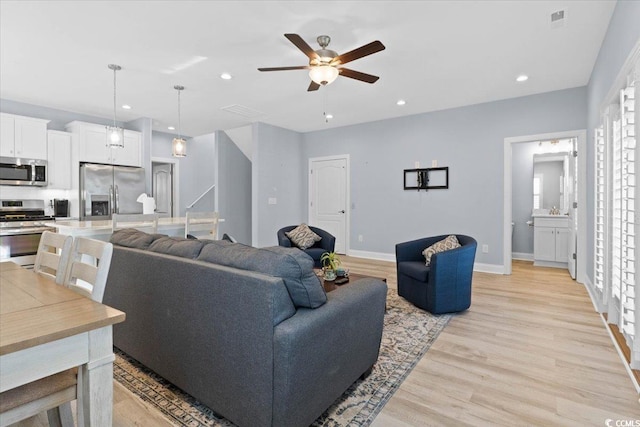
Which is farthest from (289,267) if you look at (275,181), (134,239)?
(275,181)

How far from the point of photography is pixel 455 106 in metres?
5.43

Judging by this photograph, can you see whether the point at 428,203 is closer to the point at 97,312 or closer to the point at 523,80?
the point at 523,80

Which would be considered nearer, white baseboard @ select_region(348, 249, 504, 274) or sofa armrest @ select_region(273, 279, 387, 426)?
sofa armrest @ select_region(273, 279, 387, 426)

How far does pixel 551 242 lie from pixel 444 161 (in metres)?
2.45

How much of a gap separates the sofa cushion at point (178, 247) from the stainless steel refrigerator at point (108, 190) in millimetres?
4331

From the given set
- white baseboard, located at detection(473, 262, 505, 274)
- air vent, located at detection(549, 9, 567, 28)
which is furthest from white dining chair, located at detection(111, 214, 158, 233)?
white baseboard, located at detection(473, 262, 505, 274)

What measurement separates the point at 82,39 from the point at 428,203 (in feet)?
17.4

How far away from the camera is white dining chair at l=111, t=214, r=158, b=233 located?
3.37 meters

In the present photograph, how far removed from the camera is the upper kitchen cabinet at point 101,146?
5371 mm

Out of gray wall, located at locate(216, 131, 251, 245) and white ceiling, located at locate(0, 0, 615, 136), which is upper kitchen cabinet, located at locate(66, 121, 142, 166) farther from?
gray wall, located at locate(216, 131, 251, 245)

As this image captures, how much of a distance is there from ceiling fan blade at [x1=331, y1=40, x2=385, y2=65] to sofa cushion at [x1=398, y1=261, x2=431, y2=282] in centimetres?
213

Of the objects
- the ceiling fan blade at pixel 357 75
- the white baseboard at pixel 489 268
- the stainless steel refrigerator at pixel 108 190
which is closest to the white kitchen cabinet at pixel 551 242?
the white baseboard at pixel 489 268

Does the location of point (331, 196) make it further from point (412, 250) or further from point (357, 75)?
point (357, 75)

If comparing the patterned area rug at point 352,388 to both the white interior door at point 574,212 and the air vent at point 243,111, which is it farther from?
the air vent at point 243,111
